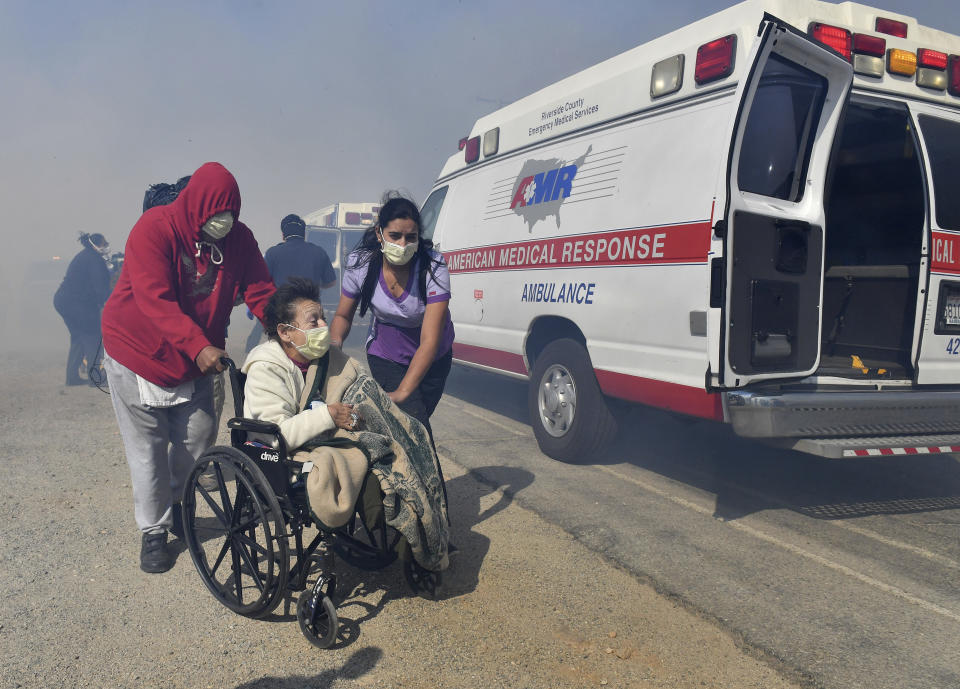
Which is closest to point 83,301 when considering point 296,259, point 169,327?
point 296,259

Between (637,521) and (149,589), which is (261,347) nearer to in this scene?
(149,589)

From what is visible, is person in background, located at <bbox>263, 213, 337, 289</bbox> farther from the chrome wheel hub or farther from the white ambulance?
the chrome wheel hub

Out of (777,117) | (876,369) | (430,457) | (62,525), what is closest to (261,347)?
(430,457)

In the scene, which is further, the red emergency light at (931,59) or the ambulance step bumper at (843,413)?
the red emergency light at (931,59)

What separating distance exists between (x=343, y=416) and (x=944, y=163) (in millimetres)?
4139

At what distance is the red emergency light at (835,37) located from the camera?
4.14m

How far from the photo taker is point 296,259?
6.84 metres

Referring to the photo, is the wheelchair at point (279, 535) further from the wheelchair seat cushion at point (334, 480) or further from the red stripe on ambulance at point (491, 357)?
the red stripe on ambulance at point (491, 357)

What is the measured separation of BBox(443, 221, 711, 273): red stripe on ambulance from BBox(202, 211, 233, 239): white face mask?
2478mm

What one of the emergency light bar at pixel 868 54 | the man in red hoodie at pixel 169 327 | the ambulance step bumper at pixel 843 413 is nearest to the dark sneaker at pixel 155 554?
the man in red hoodie at pixel 169 327

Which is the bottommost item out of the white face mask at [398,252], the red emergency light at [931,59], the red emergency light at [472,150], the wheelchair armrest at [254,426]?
the wheelchair armrest at [254,426]

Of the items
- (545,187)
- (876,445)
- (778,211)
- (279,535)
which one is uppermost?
(545,187)

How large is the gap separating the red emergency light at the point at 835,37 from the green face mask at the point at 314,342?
321 centimetres

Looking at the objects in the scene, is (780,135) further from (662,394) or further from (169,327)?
(169,327)
